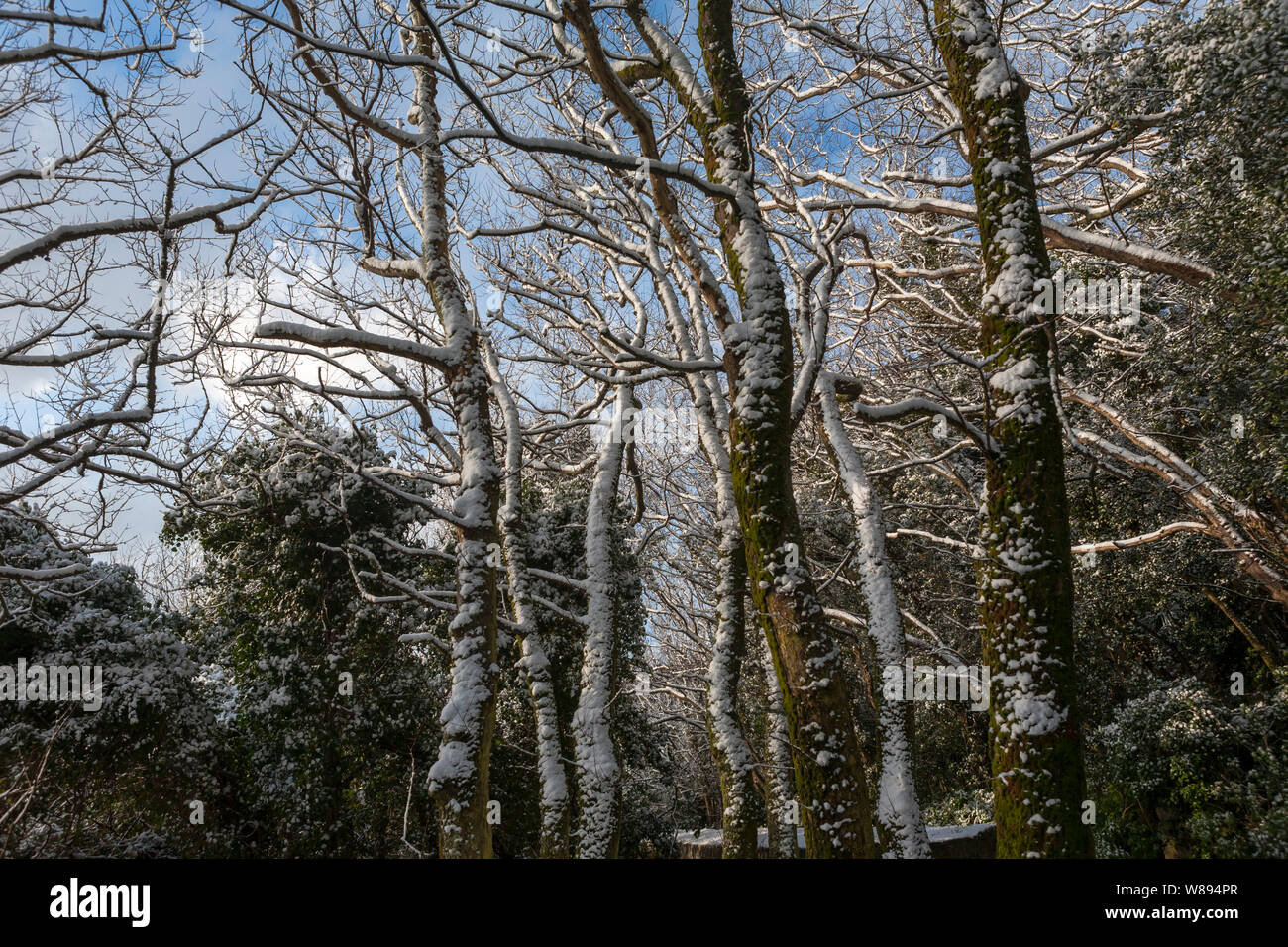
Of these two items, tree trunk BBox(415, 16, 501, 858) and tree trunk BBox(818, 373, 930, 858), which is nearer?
tree trunk BBox(415, 16, 501, 858)

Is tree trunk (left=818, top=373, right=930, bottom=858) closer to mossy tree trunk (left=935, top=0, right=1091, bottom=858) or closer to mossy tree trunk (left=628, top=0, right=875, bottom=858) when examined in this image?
mossy tree trunk (left=628, top=0, right=875, bottom=858)

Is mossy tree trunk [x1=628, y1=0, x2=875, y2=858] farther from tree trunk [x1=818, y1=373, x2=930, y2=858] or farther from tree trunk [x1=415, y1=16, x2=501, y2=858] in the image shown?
tree trunk [x1=818, y1=373, x2=930, y2=858]

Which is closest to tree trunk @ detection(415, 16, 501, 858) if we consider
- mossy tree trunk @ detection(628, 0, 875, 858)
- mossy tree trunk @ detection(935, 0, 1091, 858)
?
mossy tree trunk @ detection(628, 0, 875, 858)

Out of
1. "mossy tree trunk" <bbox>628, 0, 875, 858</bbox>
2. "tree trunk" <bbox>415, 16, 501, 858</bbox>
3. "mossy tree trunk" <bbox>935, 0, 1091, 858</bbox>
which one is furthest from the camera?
"tree trunk" <bbox>415, 16, 501, 858</bbox>

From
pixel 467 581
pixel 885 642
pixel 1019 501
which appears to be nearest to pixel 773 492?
pixel 1019 501

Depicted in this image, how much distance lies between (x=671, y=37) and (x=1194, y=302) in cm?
725

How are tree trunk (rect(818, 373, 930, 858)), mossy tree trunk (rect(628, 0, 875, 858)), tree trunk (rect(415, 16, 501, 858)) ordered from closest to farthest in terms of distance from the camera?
mossy tree trunk (rect(628, 0, 875, 858)) < tree trunk (rect(415, 16, 501, 858)) < tree trunk (rect(818, 373, 930, 858))

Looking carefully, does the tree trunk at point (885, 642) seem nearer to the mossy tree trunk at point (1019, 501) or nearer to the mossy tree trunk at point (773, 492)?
the mossy tree trunk at point (773, 492)

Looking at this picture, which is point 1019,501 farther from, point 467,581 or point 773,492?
point 467,581

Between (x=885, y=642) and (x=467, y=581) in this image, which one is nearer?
(x=467, y=581)

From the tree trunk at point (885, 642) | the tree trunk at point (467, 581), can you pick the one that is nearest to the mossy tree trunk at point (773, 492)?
the tree trunk at point (467, 581)

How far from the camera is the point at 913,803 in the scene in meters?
7.73

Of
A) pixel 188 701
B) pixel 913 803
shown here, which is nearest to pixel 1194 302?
pixel 913 803
